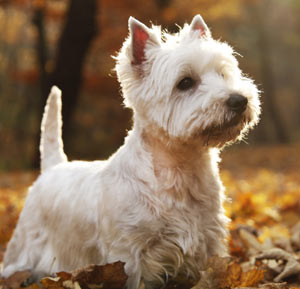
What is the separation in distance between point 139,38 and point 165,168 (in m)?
0.77

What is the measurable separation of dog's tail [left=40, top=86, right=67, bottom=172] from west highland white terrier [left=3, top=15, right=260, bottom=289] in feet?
2.47

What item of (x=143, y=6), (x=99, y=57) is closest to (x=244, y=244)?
(x=143, y=6)

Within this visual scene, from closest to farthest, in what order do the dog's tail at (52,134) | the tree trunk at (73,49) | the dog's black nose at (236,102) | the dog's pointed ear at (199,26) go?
the dog's black nose at (236,102) → the dog's pointed ear at (199,26) → the dog's tail at (52,134) → the tree trunk at (73,49)

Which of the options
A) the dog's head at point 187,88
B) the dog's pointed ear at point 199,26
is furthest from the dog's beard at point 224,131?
the dog's pointed ear at point 199,26

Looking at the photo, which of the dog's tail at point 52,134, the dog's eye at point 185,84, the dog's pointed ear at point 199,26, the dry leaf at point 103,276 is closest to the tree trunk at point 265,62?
the dog's tail at point 52,134

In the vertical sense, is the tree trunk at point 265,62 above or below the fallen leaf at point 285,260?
above

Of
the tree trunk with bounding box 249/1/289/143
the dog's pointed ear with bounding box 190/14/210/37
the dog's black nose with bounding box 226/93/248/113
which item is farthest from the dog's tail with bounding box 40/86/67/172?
the tree trunk with bounding box 249/1/289/143

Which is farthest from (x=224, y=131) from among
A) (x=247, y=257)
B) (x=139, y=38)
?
(x=247, y=257)

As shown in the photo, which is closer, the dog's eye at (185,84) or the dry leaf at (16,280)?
the dog's eye at (185,84)

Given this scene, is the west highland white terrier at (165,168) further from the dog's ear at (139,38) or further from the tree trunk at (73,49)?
the tree trunk at (73,49)

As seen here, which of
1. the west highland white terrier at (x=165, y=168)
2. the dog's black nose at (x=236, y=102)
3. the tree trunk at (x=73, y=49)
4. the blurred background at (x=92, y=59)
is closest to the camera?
the dog's black nose at (x=236, y=102)

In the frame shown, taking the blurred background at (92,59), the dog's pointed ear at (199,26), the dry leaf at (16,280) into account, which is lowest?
the dry leaf at (16,280)

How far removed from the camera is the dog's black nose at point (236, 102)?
2451 mm

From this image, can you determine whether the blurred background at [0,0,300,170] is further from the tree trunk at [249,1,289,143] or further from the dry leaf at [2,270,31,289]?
the dry leaf at [2,270,31,289]
